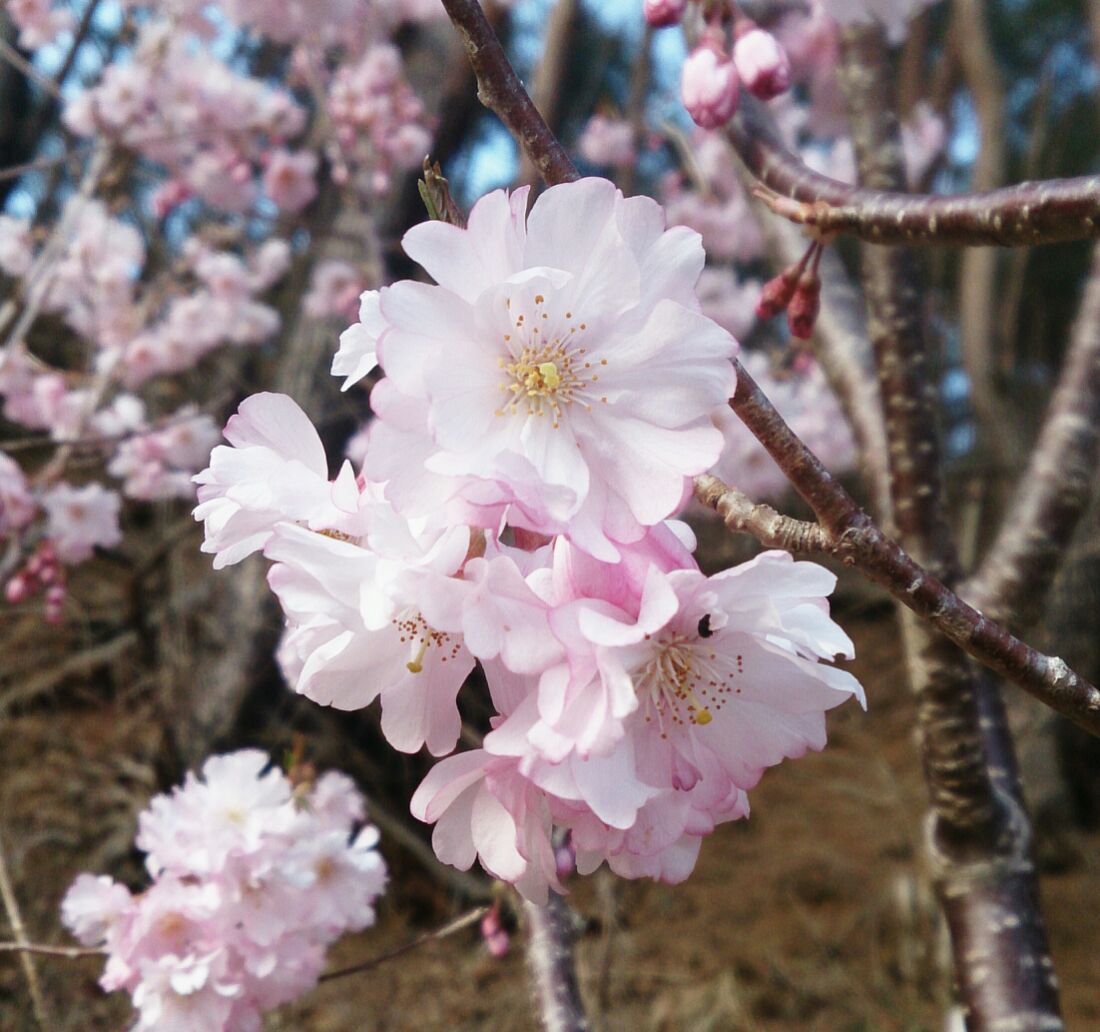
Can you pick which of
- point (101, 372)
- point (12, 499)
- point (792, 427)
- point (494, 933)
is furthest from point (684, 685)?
point (101, 372)

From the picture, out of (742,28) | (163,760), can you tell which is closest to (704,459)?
(742,28)

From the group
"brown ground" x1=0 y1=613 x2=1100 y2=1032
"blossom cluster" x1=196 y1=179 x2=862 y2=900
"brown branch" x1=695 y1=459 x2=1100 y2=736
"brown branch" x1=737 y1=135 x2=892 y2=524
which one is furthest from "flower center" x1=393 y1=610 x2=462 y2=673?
"brown ground" x1=0 y1=613 x2=1100 y2=1032

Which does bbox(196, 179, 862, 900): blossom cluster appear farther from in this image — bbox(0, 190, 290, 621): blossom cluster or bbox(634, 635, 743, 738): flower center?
bbox(0, 190, 290, 621): blossom cluster

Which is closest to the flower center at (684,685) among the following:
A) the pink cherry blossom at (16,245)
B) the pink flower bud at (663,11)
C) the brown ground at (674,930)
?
the pink flower bud at (663,11)

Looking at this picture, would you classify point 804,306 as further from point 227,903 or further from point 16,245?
point 16,245

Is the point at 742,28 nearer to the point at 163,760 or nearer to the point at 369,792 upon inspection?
the point at 163,760
